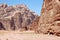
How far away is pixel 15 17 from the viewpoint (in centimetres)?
10269

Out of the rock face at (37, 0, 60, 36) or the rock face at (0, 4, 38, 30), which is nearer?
the rock face at (37, 0, 60, 36)

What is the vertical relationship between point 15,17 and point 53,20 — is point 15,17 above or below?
above

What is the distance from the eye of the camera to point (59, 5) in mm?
15211

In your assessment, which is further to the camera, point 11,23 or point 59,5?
point 11,23

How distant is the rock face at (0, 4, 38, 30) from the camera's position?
95.7m

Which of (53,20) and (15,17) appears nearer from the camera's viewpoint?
(53,20)

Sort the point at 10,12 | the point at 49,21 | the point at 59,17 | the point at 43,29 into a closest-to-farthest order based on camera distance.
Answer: the point at 59,17 → the point at 49,21 → the point at 43,29 → the point at 10,12

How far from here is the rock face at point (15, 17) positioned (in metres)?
95.7

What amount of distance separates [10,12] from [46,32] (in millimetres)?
95356

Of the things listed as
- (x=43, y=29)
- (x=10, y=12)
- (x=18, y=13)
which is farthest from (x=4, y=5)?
(x=43, y=29)

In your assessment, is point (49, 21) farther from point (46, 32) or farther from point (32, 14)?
point (32, 14)

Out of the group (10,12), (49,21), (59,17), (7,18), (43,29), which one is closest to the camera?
(59,17)

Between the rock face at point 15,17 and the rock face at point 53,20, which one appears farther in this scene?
the rock face at point 15,17

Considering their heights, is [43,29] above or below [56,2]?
below
